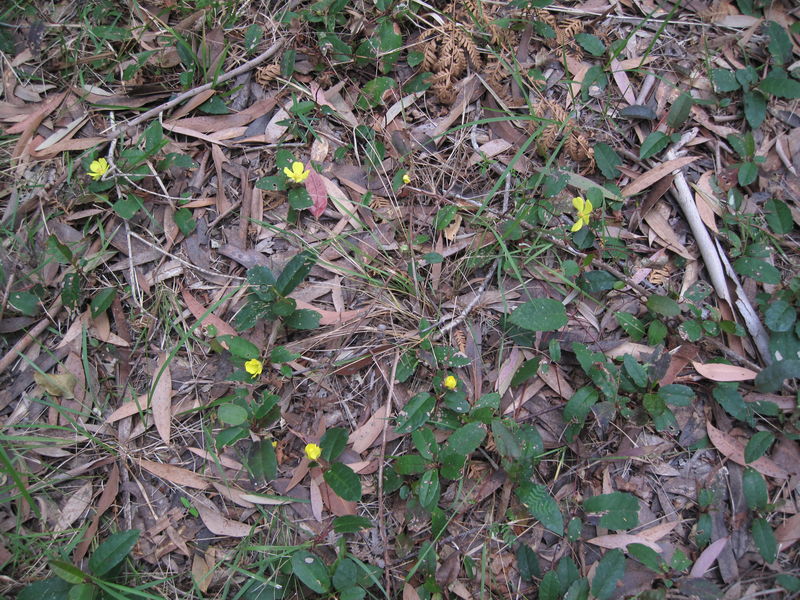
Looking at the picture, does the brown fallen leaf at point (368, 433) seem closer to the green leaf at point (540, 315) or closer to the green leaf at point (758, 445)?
the green leaf at point (540, 315)

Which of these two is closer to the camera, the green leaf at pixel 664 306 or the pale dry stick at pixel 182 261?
the green leaf at pixel 664 306

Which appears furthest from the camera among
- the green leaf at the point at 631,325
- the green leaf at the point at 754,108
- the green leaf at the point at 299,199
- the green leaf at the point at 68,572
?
the green leaf at the point at 754,108

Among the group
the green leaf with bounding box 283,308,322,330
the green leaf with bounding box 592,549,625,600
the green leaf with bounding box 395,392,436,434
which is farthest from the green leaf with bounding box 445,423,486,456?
the green leaf with bounding box 283,308,322,330

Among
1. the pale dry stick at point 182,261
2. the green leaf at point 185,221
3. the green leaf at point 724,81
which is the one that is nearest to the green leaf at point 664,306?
the green leaf at point 724,81

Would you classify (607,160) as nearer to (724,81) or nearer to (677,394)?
(724,81)

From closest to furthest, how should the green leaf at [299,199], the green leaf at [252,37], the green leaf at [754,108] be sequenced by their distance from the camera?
the green leaf at [299,199]
the green leaf at [754,108]
the green leaf at [252,37]

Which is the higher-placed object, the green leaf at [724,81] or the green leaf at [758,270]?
the green leaf at [724,81]

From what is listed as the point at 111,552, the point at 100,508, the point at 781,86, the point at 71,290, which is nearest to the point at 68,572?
the point at 111,552
